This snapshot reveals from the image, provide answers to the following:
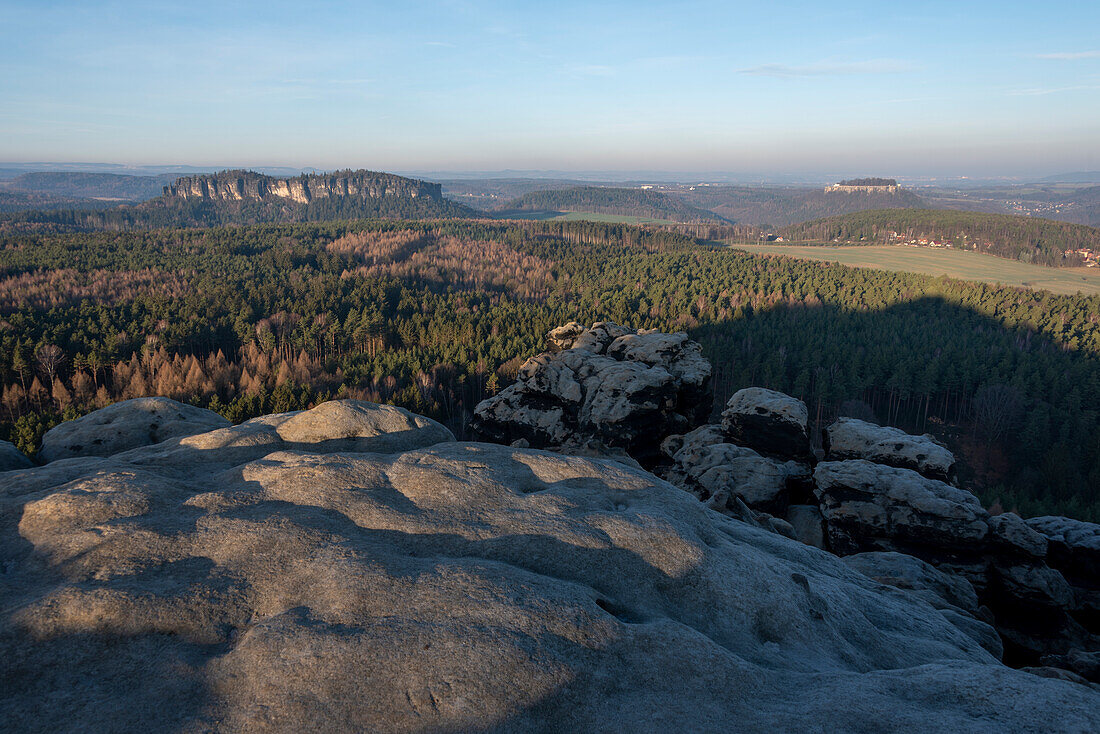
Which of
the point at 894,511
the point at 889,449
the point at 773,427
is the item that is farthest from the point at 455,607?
the point at 889,449

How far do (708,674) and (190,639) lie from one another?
466 inches

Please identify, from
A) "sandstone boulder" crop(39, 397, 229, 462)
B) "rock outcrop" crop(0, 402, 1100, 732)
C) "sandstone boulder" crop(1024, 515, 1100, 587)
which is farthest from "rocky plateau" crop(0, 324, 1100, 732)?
"sandstone boulder" crop(39, 397, 229, 462)

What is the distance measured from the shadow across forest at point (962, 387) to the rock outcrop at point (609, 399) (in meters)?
45.2

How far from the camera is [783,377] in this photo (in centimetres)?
10406

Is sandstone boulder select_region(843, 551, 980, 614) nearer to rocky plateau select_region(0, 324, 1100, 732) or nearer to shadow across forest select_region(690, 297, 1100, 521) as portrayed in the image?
rocky plateau select_region(0, 324, 1100, 732)

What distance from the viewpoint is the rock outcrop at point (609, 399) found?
44.9 metres

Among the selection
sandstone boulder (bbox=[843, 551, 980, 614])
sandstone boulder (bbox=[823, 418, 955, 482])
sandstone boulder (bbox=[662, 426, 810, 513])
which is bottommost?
sandstone boulder (bbox=[843, 551, 980, 614])

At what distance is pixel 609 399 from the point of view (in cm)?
4569

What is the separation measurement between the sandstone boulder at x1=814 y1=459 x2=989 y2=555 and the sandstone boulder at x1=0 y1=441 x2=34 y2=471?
1690 inches

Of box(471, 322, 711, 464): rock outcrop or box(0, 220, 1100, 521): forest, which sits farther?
box(0, 220, 1100, 521): forest

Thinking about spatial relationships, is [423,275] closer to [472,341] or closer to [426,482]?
[472,341]

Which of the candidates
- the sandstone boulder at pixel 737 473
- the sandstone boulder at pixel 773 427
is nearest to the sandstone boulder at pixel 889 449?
the sandstone boulder at pixel 773 427

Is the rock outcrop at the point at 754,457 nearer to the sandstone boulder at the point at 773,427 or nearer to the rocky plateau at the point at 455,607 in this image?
the sandstone boulder at the point at 773,427

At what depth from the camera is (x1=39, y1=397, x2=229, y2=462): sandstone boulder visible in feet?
97.3
